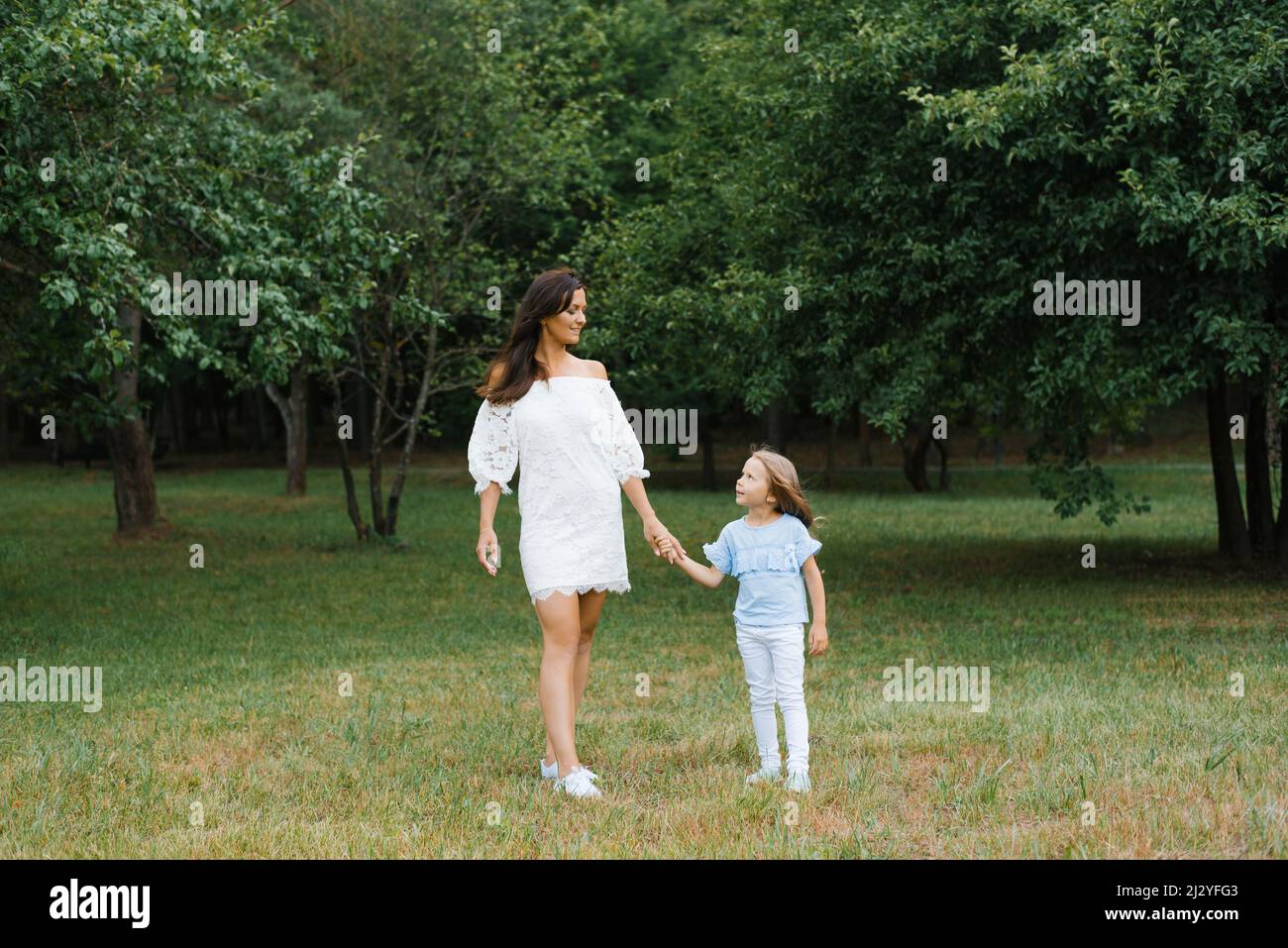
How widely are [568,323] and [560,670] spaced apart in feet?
4.77

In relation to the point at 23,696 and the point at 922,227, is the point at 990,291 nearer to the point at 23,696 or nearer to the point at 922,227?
the point at 922,227

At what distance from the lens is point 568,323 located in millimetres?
5840

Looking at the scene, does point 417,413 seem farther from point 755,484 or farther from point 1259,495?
point 755,484

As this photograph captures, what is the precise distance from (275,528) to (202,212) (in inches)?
480

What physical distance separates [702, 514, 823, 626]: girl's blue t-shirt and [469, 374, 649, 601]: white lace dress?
0.50 meters

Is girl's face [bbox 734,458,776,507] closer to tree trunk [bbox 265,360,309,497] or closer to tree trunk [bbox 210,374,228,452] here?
tree trunk [bbox 265,360,309,497]

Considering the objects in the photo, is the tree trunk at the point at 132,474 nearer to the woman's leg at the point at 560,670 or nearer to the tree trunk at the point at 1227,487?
the tree trunk at the point at 1227,487

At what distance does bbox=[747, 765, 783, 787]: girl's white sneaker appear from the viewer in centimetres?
599

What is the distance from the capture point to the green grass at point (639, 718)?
5293mm

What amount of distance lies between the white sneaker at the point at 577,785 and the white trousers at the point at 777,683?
2.57ft

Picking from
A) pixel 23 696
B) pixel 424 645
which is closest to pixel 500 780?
pixel 23 696

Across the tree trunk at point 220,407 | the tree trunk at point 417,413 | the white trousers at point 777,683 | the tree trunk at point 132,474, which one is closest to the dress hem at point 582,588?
A: the white trousers at point 777,683

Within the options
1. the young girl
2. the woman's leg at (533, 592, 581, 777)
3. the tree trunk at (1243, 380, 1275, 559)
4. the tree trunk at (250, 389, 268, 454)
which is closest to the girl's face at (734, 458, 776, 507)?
the young girl

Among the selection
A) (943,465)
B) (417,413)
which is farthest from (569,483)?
(943,465)
